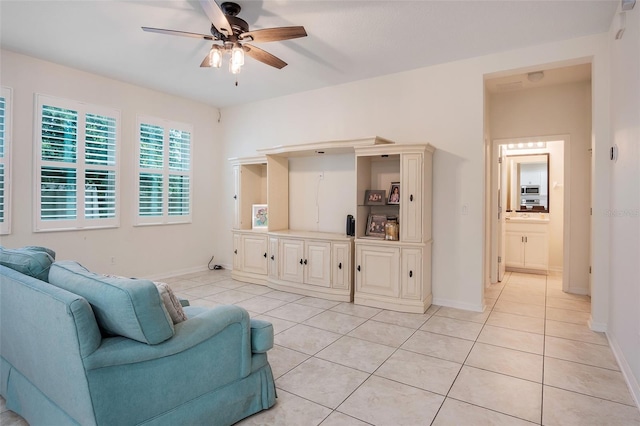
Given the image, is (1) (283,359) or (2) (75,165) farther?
(2) (75,165)

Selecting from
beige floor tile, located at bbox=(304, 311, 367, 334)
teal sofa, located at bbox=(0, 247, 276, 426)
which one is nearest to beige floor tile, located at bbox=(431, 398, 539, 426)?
teal sofa, located at bbox=(0, 247, 276, 426)

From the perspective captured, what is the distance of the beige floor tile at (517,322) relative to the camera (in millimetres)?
3511

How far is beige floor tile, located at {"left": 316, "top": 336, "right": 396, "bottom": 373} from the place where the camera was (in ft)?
8.94

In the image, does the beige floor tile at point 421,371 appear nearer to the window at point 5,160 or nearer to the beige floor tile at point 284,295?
the beige floor tile at point 284,295

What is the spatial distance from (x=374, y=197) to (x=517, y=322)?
2.13 metres

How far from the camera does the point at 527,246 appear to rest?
613 centimetres

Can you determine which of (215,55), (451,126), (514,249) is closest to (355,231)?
(451,126)

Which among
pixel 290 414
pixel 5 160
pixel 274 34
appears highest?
pixel 274 34

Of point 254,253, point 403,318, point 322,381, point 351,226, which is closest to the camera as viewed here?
point 322,381

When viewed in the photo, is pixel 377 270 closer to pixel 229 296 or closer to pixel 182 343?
pixel 229 296

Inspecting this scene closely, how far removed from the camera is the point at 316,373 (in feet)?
8.48

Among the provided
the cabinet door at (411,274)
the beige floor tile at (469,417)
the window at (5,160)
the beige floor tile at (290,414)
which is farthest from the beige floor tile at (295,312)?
the window at (5,160)

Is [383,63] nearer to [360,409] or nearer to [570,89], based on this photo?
[570,89]

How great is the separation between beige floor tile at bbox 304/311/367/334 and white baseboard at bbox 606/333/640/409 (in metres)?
2.11
